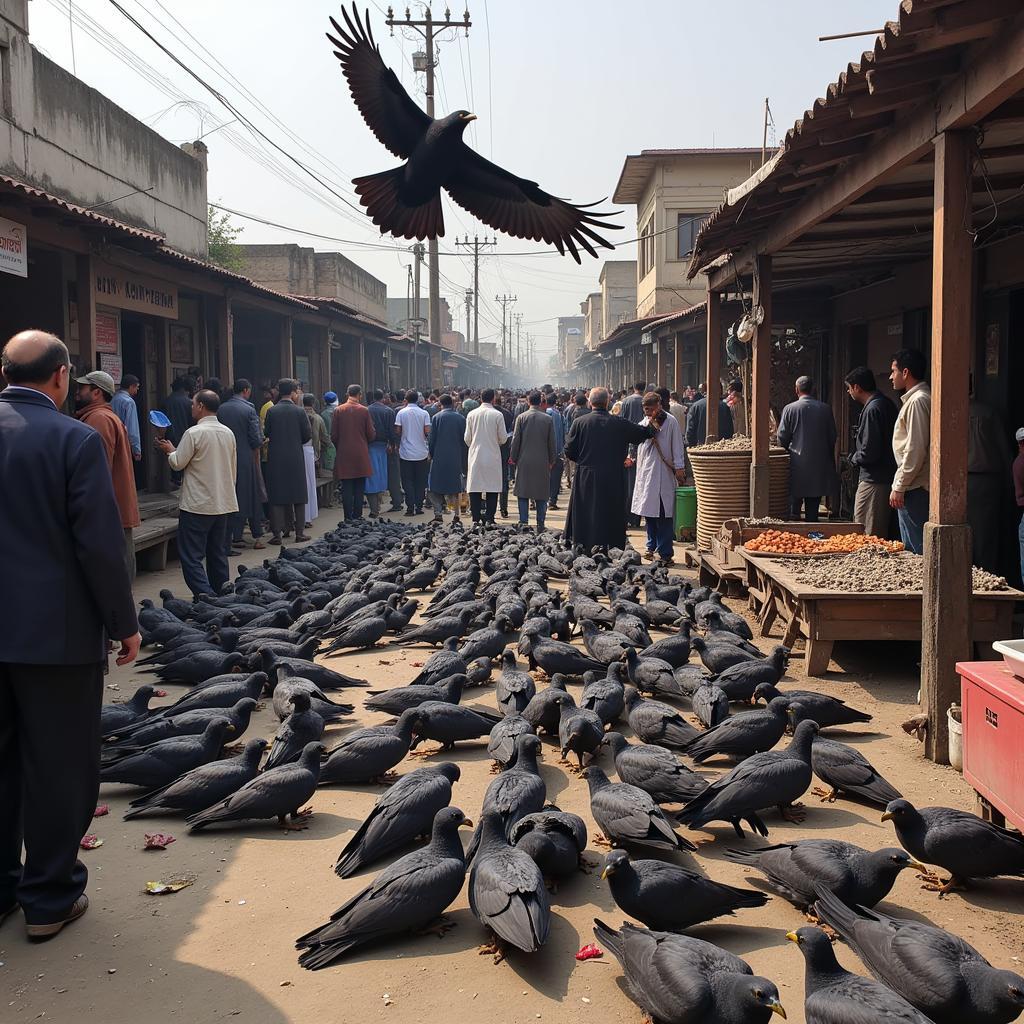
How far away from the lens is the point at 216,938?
390 centimetres

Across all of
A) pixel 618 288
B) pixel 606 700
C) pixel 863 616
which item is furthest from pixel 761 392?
pixel 618 288

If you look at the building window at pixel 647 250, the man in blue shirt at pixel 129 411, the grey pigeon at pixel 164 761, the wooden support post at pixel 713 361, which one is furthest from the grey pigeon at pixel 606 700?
the building window at pixel 647 250

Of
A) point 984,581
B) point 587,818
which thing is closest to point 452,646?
point 587,818

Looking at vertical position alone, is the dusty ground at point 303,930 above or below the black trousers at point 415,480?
below

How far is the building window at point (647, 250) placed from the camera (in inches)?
1221

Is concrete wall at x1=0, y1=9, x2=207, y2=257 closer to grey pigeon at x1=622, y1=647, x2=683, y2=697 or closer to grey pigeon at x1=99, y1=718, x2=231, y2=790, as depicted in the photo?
grey pigeon at x1=99, y1=718, x2=231, y2=790

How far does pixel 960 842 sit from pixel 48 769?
3.55m

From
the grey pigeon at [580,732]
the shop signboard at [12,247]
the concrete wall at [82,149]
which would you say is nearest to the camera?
the grey pigeon at [580,732]

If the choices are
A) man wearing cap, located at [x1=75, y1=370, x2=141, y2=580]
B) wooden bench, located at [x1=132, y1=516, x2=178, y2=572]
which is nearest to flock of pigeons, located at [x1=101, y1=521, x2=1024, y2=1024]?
man wearing cap, located at [x1=75, y1=370, x2=141, y2=580]

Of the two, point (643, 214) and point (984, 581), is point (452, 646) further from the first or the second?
point (643, 214)

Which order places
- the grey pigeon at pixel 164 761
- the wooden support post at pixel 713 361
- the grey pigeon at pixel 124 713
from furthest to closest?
the wooden support post at pixel 713 361 < the grey pigeon at pixel 124 713 < the grey pigeon at pixel 164 761

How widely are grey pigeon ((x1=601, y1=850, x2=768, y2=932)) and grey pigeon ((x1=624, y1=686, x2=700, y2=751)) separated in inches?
75.0

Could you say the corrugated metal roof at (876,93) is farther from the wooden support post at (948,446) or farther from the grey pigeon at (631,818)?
the grey pigeon at (631,818)

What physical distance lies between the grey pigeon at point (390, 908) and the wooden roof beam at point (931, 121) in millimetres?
4279
